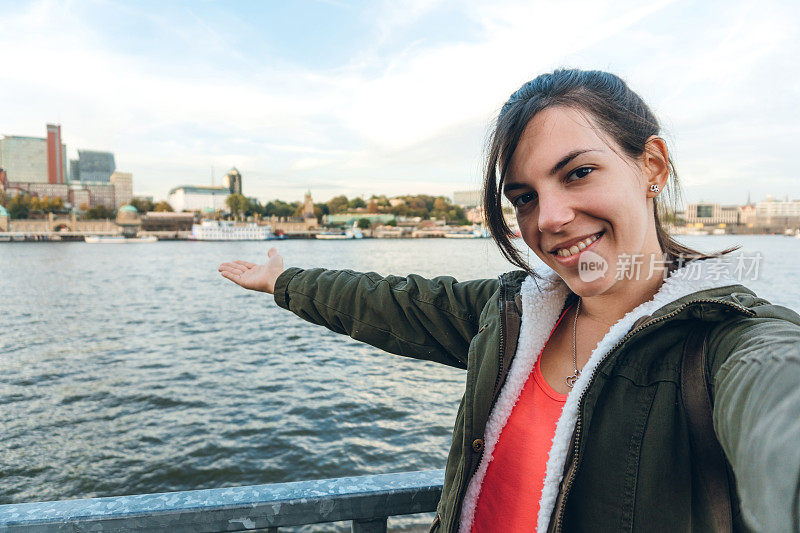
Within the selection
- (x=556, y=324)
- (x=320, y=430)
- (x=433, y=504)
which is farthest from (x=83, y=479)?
(x=556, y=324)

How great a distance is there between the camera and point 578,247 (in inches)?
41.8

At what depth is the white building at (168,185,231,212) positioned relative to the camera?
120 metres

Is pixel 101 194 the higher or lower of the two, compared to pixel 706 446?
higher

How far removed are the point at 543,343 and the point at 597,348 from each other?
257 millimetres

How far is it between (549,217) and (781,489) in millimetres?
628

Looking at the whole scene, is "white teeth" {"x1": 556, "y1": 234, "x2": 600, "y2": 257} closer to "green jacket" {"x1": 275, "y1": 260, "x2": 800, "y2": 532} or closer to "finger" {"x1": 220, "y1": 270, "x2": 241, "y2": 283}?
"green jacket" {"x1": 275, "y1": 260, "x2": 800, "y2": 532}

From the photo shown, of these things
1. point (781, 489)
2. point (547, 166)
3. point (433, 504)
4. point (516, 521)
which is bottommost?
point (433, 504)

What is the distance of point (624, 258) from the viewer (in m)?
1.06

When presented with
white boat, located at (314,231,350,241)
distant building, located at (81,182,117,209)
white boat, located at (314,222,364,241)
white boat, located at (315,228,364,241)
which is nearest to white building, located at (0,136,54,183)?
distant building, located at (81,182,117,209)

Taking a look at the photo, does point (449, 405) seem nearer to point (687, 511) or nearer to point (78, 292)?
point (687, 511)

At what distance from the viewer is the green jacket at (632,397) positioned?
609 mm

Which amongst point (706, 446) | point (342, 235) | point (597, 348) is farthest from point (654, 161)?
point (342, 235)

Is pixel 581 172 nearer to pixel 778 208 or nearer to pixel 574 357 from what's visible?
pixel 574 357

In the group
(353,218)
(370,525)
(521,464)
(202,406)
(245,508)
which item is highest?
(353,218)
